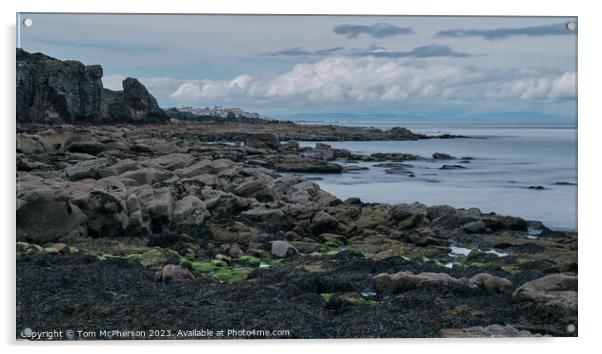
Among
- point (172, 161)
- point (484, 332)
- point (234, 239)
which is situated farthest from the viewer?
point (172, 161)

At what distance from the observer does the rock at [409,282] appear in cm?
793

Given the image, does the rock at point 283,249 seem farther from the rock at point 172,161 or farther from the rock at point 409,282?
the rock at point 172,161

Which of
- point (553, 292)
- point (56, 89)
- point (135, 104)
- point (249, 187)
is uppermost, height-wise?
point (56, 89)

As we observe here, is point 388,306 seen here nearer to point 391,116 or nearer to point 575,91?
point 391,116

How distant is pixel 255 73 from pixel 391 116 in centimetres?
177

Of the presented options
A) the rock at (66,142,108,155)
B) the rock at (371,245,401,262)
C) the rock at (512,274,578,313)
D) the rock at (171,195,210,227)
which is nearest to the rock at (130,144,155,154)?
the rock at (66,142,108,155)

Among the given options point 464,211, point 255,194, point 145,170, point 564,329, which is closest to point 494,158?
point 464,211

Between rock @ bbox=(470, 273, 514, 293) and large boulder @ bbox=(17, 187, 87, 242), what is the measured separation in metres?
4.61

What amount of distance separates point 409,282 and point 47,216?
4.18 metres

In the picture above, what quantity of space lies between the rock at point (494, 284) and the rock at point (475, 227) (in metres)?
0.70

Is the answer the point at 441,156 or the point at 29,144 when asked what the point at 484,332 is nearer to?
the point at 441,156

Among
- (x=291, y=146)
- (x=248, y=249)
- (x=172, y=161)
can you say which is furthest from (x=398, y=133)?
(x=172, y=161)

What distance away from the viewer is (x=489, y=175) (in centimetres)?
867

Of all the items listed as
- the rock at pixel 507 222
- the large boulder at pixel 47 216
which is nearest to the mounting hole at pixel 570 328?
the rock at pixel 507 222
